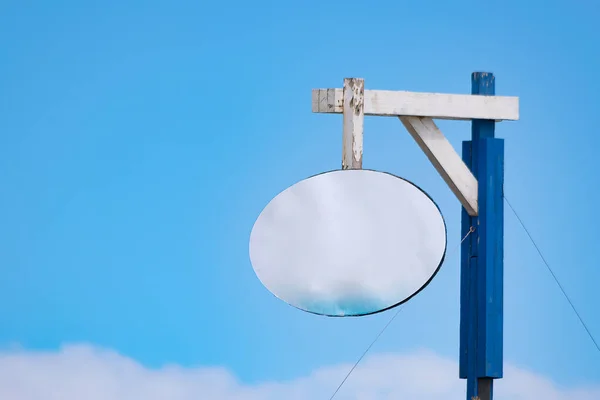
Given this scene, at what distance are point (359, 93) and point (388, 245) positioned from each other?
3.24 feet

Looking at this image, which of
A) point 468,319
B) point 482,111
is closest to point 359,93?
point 482,111

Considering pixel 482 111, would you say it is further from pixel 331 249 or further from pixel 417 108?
pixel 331 249

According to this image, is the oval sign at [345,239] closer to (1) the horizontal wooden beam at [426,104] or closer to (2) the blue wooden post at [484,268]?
(1) the horizontal wooden beam at [426,104]

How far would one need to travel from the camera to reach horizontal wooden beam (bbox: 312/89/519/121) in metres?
9.83

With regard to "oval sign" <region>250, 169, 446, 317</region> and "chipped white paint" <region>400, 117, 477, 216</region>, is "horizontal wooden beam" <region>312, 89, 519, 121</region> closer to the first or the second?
"chipped white paint" <region>400, 117, 477, 216</region>

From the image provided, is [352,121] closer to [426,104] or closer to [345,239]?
[426,104]

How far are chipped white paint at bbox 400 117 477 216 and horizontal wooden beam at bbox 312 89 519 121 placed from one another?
3.5 inches

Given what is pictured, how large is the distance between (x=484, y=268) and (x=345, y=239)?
1.17 m

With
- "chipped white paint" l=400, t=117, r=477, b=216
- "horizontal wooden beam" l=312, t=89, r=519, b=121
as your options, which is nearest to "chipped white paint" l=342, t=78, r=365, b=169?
"horizontal wooden beam" l=312, t=89, r=519, b=121

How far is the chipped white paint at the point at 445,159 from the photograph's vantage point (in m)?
10.2

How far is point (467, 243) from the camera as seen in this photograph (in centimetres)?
1054

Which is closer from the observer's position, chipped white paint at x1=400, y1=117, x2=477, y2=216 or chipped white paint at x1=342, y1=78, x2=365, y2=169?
chipped white paint at x1=342, y1=78, x2=365, y2=169

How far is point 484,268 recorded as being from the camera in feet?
34.0

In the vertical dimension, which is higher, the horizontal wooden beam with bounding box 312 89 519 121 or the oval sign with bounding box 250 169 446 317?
the horizontal wooden beam with bounding box 312 89 519 121
